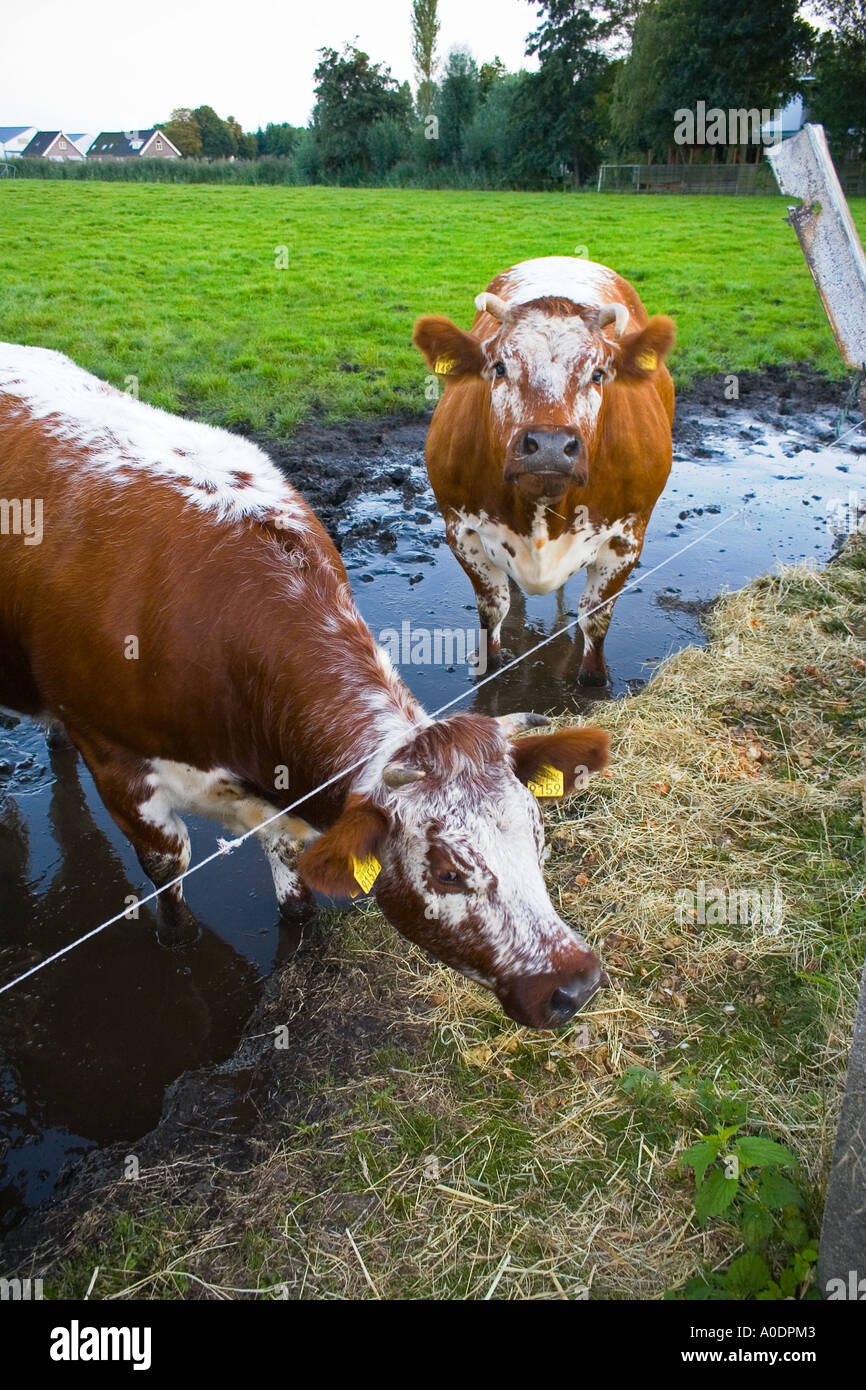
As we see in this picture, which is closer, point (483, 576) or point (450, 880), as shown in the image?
point (450, 880)

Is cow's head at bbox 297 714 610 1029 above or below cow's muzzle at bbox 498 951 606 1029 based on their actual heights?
above

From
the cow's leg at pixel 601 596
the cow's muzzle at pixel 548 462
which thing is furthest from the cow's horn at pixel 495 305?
the cow's leg at pixel 601 596

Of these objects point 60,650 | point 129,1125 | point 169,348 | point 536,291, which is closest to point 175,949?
point 129,1125

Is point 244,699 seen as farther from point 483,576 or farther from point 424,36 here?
point 424,36

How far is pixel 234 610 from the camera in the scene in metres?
2.94

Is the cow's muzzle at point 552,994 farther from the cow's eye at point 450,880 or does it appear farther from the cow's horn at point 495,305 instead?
the cow's horn at point 495,305

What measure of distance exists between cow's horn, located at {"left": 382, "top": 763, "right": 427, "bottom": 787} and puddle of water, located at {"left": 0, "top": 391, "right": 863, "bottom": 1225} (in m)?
1.64

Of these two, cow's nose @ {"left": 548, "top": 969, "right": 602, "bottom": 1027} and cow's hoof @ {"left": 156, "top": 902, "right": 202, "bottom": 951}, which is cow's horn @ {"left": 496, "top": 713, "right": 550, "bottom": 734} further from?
cow's hoof @ {"left": 156, "top": 902, "right": 202, "bottom": 951}

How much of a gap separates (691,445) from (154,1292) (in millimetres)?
9246

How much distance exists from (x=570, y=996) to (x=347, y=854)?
0.73m

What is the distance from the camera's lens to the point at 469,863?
2338mm

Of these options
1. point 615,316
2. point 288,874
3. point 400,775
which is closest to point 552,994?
point 400,775

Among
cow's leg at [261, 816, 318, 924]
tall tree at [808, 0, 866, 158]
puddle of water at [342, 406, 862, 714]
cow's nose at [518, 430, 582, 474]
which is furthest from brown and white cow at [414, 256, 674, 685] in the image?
tall tree at [808, 0, 866, 158]

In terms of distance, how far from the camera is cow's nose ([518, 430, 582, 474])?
4.05 m
